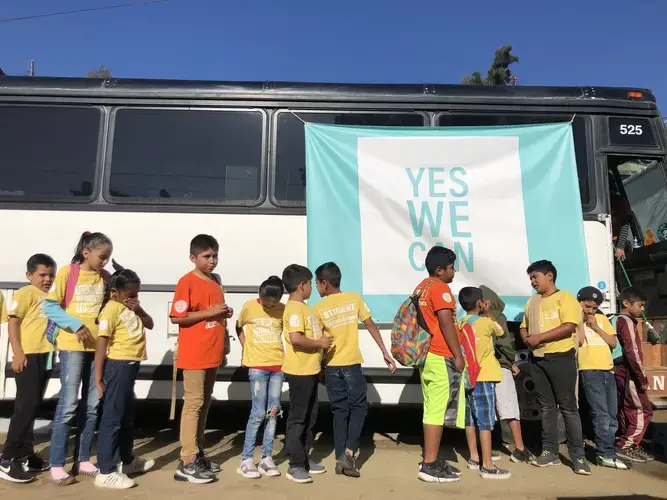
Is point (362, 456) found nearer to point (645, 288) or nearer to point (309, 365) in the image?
point (309, 365)

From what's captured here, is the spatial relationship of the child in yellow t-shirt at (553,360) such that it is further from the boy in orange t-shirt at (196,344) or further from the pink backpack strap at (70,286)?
the pink backpack strap at (70,286)

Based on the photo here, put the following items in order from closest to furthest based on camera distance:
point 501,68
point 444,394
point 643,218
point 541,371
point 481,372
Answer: point 444,394, point 481,372, point 541,371, point 643,218, point 501,68

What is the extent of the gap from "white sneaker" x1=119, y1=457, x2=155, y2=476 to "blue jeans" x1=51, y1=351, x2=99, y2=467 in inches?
12.1

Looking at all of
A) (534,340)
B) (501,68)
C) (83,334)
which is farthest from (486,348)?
(501,68)

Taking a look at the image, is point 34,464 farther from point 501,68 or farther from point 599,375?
point 501,68

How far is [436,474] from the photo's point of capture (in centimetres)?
398

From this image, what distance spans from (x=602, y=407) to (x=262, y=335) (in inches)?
114

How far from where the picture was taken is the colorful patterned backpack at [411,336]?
3.97 metres

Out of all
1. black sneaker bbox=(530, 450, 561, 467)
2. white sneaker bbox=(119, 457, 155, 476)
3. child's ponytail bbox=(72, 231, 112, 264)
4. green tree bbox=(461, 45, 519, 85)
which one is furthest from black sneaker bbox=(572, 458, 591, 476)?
green tree bbox=(461, 45, 519, 85)

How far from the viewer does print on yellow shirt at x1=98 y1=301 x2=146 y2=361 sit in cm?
375

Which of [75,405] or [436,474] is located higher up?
[75,405]

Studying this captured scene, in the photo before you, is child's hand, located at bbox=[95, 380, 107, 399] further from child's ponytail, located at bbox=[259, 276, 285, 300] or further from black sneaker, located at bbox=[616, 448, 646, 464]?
black sneaker, located at bbox=[616, 448, 646, 464]

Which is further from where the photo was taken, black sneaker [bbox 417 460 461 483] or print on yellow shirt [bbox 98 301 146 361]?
black sneaker [bbox 417 460 461 483]

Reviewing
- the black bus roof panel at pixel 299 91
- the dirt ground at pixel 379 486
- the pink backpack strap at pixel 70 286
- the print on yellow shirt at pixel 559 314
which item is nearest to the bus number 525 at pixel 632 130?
the black bus roof panel at pixel 299 91
